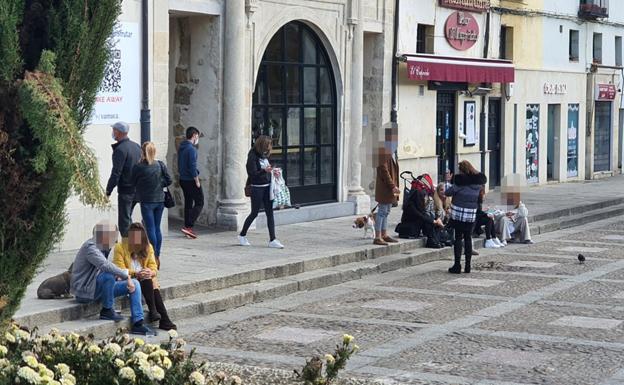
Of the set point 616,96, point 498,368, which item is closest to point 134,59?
point 498,368

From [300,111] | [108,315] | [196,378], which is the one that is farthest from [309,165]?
[196,378]

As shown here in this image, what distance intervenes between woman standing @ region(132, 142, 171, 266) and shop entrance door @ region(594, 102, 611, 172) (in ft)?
79.8

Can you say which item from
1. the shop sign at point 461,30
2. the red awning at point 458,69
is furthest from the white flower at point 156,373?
the shop sign at point 461,30

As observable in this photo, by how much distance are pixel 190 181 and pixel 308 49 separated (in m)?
4.90

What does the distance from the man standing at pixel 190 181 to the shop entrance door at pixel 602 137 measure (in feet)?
70.0

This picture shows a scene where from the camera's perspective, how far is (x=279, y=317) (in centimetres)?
1227

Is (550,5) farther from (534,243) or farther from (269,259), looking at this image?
(269,259)

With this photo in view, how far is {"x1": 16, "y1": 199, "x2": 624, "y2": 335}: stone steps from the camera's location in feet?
36.2

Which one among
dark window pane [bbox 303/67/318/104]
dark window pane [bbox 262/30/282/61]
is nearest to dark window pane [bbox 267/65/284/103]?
dark window pane [bbox 262/30/282/61]

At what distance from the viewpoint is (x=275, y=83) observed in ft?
66.5

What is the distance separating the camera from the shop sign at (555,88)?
32125 mm

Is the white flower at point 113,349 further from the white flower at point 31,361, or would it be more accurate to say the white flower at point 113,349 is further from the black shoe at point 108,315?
the black shoe at point 108,315

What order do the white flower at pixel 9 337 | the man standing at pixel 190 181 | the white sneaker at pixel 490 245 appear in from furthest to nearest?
the white sneaker at pixel 490 245 → the man standing at pixel 190 181 → the white flower at pixel 9 337

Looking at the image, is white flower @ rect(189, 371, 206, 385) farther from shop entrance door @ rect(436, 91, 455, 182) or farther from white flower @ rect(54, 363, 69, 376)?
shop entrance door @ rect(436, 91, 455, 182)
